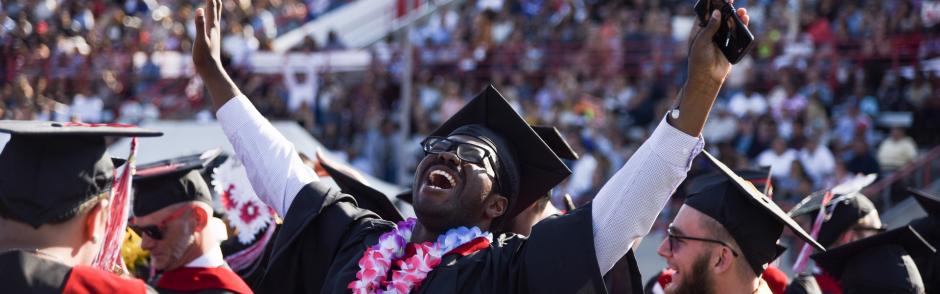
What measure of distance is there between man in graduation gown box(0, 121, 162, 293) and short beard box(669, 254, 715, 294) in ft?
5.81

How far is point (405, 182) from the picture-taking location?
15.9 metres

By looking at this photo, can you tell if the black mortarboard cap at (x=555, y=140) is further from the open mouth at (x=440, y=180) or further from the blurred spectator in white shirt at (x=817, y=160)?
the blurred spectator in white shirt at (x=817, y=160)

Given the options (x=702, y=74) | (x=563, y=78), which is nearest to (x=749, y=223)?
(x=702, y=74)

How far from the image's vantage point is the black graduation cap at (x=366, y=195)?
14.9 feet

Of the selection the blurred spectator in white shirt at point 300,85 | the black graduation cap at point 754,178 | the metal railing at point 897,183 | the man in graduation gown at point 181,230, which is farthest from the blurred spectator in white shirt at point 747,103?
the man in graduation gown at point 181,230

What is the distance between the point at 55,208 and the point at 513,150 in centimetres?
151

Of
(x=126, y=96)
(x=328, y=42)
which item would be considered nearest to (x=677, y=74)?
(x=328, y=42)

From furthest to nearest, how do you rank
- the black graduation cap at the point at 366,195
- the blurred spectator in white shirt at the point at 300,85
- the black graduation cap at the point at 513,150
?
the blurred spectator in white shirt at the point at 300,85, the black graduation cap at the point at 366,195, the black graduation cap at the point at 513,150

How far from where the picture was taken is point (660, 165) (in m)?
3.04

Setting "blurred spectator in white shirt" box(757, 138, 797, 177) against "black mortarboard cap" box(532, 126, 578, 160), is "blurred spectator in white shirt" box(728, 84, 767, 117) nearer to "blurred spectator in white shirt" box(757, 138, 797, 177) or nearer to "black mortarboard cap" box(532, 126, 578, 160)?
"blurred spectator in white shirt" box(757, 138, 797, 177)

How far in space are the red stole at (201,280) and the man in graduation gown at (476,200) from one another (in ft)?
1.56

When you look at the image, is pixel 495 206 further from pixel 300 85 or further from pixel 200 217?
pixel 300 85

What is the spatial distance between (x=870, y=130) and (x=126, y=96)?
40.2ft

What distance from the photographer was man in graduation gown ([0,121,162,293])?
2842 millimetres
